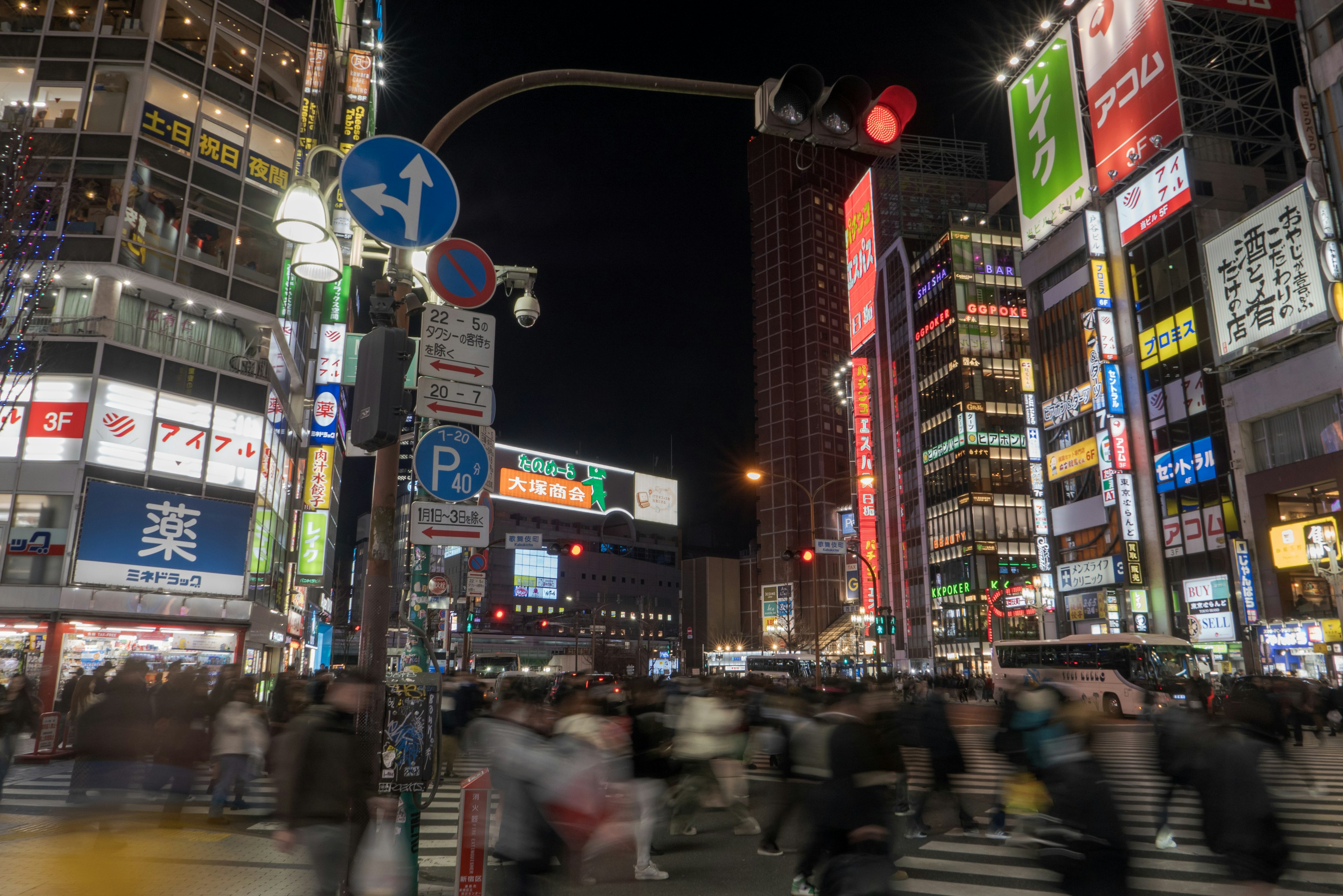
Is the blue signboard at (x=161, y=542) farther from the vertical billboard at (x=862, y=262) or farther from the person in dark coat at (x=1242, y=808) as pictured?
the vertical billboard at (x=862, y=262)

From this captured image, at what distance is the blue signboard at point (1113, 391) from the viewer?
46438mm

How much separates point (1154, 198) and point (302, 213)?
51274mm

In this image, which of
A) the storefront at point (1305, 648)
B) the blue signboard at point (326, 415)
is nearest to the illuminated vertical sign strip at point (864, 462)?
the storefront at point (1305, 648)

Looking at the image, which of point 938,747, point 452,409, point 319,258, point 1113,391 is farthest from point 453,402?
point 1113,391

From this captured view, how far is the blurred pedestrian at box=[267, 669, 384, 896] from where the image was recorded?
5.71m

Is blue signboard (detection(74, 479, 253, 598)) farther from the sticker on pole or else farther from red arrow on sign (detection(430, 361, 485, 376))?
red arrow on sign (detection(430, 361, 485, 376))

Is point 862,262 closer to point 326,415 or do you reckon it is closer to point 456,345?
point 326,415

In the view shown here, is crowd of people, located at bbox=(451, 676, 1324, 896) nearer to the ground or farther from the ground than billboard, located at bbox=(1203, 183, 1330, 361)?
nearer to the ground

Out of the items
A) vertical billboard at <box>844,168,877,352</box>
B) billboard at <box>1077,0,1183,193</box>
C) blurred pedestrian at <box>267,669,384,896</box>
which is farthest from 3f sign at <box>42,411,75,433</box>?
vertical billboard at <box>844,168,877,352</box>

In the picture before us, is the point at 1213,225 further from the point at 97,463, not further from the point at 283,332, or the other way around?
the point at 97,463

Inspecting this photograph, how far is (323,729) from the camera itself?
229 inches

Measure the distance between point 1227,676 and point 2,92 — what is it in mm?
47353

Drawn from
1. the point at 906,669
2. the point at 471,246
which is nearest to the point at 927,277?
the point at 906,669

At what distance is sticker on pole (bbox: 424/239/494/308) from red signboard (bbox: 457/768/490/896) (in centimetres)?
378
